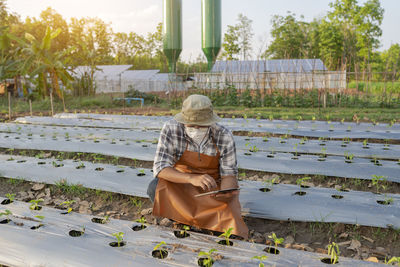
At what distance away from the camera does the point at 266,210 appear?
242 cm

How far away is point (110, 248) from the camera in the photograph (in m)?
1.75

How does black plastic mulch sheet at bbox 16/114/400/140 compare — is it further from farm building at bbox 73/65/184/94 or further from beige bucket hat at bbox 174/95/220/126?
farm building at bbox 73/65/184/94

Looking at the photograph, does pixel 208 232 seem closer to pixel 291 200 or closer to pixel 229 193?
pixel 229 193

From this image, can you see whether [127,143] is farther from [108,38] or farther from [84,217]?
[108,38]

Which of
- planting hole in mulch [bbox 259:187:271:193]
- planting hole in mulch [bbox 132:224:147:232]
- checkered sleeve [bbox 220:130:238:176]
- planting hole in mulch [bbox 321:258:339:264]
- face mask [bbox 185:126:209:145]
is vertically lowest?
planting hole in mulch [bbox 321:258:339:264]

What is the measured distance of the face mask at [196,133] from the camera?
85.9 inches

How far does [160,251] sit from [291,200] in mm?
1197

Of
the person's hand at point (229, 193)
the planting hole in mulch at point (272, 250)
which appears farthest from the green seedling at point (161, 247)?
the planting hole in mulch at point (272, 250)

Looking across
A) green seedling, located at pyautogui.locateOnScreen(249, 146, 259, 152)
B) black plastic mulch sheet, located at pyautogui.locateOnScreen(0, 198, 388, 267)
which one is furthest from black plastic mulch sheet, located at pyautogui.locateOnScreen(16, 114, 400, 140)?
black plastic mulch sheet, located at pyautogui.locateOnScreen(0, 198, 388, 267)

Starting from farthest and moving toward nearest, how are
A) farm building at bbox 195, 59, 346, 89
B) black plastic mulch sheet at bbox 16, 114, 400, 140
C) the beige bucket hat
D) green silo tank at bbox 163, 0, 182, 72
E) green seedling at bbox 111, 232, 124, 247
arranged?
green silo tank at bbox 163, 0, 182, 72, farm building at bbox 195, 59, 346, 89, black plastic mulch sheet at bbox 16, 114, 400, 140, the beige bucket hat, green seedling at bbox 111, 232, 124, 247

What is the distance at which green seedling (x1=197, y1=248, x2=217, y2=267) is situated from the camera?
161cm

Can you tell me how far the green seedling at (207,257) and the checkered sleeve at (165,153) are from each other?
0.66 metres

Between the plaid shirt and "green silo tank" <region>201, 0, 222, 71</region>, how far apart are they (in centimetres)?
1580

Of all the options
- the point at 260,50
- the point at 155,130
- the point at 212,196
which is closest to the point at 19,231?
the point at 212,196
